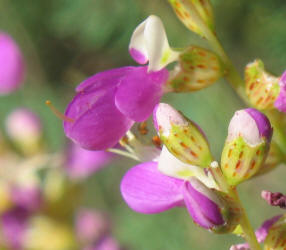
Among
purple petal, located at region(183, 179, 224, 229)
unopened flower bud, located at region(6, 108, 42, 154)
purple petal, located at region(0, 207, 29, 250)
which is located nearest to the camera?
purple petal, located at region(183, 179, 224, 229)

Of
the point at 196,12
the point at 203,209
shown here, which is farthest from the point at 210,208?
the point at 196,12

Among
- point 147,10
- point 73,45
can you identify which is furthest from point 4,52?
point 73,45

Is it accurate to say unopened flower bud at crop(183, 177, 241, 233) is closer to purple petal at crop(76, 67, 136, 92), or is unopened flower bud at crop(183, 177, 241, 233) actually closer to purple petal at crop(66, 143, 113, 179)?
purple petal at crop(76, 67, 136, 92)

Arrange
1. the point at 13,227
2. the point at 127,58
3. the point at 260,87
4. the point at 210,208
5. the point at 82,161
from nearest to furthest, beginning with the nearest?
the point at 210,208 → the point at 260,87 → the point at 13,227 → the point at 82,161 → the point at 127,58

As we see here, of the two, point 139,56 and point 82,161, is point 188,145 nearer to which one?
point 139,56

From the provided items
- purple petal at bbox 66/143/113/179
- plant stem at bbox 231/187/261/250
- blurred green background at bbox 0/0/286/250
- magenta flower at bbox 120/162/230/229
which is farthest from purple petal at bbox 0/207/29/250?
plant stem at bbox 231/187/261/250

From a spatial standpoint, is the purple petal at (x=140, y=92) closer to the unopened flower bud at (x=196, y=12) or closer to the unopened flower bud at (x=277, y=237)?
the unopened flower bud at (x=196, y=12)
